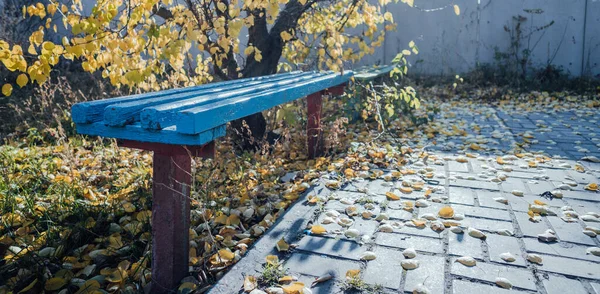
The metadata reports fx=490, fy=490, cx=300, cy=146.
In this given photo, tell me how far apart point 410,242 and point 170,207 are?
46.8 inches

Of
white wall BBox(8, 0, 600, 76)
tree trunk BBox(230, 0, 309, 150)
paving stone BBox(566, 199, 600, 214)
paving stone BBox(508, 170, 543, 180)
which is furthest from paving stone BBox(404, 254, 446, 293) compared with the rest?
white wall BBox(8, 0, 600, 76)

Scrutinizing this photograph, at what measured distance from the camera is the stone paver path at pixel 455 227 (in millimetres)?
2039

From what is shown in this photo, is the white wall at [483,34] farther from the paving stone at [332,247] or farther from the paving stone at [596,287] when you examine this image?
the paving stone at [596,287]

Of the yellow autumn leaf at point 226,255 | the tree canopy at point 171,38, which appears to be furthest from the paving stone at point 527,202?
the yellow autumn leaf at point 226,255

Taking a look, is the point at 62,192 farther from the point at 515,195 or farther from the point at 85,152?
the point at 515,195

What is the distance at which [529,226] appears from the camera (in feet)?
8.52

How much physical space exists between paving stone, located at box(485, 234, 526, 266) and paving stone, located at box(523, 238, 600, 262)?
0.19ft

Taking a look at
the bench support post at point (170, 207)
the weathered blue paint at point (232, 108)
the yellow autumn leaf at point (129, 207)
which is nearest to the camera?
the weathered blue paint at point (232, 108)

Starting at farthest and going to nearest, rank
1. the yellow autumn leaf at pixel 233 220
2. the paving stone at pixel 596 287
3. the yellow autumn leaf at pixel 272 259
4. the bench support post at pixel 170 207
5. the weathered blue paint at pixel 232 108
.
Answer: the yellow autumn leaf at pixel 233 220 → the yellow autumn leaf at pixel 272 259 → the paving stone at pixel 596 287 → the bench support post at pixel 170 207 → the weathered blue paint at pixel 232 108

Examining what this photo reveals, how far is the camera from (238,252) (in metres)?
2.32

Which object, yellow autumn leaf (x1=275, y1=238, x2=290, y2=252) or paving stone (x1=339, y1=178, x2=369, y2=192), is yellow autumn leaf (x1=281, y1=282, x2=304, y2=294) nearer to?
yellow autumn leaf (x1=275, y1=238, x2=290, y2=252)

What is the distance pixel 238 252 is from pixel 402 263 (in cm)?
76

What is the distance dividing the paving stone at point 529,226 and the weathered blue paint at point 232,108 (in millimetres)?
1460

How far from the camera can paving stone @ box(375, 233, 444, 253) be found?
2.33m
